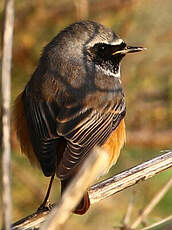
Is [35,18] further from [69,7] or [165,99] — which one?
[165,99]

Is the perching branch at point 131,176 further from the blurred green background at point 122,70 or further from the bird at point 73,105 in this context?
the blurred green background at point 122,70

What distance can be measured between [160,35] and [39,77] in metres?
2.58

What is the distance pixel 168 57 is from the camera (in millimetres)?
6887

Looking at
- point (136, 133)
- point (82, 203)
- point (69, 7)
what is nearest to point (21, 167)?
point (136, 133)

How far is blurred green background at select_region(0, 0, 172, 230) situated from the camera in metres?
6.40

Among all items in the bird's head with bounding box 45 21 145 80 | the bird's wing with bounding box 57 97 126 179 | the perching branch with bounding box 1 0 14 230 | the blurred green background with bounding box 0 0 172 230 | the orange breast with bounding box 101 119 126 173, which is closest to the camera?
the perching branch with bounding box 1 0 14 230

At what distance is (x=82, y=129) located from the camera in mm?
4059

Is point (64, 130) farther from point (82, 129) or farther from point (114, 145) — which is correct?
point (114, 145)

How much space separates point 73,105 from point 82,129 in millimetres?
259

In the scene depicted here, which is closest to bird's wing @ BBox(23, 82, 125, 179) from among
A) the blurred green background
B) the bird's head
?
the bird's head

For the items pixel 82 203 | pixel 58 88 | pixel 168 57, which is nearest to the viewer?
pixel 82 203

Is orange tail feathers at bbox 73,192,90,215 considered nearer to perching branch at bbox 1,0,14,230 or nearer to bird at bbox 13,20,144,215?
bird at bbox 13,20,144,215

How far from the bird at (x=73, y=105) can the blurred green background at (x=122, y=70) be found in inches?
57.1

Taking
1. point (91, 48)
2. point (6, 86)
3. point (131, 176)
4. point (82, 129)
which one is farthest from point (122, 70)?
point (6, 86)
